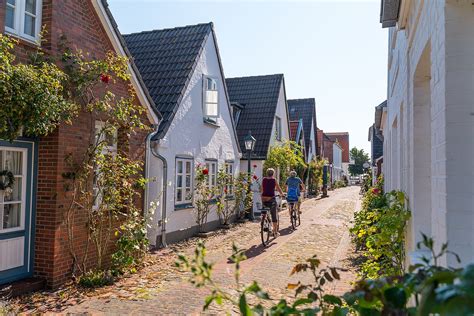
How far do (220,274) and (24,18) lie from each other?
5496 mm

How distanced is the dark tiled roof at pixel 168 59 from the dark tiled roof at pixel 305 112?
750 inches

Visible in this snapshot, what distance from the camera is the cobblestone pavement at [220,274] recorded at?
5566mm

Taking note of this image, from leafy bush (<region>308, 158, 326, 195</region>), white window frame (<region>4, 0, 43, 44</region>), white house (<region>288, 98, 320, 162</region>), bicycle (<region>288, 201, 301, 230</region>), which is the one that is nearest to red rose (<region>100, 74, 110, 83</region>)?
white window frame (<region>4, 0, 43, 44</region>)

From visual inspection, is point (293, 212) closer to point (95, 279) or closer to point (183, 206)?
point (183, 206)

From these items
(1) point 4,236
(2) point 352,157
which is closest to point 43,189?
(1) point 4,236

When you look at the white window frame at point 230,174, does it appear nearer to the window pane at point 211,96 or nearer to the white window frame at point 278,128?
the window pane at point 211,96

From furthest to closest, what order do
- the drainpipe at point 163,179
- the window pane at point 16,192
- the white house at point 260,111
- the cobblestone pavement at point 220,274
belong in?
the white house at point 260,111 → the drainpipe at point 163,179 → the window pane at point 16,192 → the cobblestone pavement at point 220,274

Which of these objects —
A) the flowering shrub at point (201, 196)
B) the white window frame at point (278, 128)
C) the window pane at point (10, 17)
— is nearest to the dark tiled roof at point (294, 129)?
the white window frame at point (278, 128)

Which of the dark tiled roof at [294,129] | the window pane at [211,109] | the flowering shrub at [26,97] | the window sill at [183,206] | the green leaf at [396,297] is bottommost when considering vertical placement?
the window sill at [183,206]

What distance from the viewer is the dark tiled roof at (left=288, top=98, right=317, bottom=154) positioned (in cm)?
3079

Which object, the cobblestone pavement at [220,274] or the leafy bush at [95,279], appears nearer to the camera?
the cobblestone pavement at [220,274]

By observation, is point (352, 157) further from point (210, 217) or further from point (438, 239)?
point (438, 239)

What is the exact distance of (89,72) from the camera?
659cm

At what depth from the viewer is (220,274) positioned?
7.42 metres
